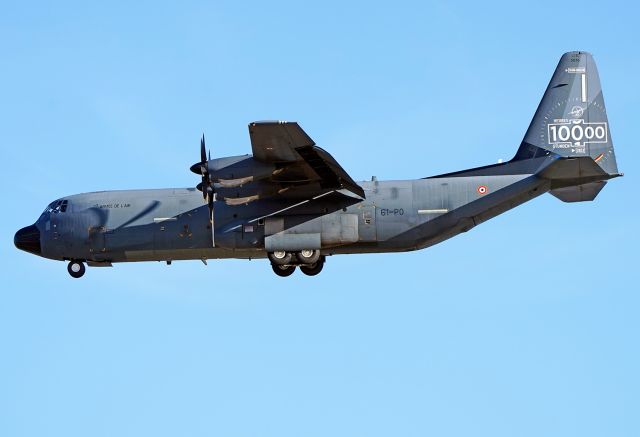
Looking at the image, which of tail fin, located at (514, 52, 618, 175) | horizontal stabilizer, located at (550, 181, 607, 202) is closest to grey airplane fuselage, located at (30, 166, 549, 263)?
horizontal stabilizer, located at (550, 181, 607, 202)

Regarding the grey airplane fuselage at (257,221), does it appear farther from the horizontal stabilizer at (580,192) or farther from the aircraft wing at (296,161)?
the horizontal stabilizer at (580,192)

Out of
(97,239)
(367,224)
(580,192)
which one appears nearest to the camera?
(367,224)

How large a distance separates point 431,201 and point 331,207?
120 inches

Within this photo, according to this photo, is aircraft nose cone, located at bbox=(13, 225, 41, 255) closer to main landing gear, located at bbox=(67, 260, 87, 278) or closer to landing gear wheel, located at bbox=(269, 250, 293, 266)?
main landing gear, located at bbox=(67, 260, 87, 278)

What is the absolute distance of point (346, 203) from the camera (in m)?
42.0

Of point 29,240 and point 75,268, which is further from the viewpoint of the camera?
point 29,240

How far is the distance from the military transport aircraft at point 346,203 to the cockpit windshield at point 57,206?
1.03 metres

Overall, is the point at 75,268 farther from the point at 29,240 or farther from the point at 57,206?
the point at 57,206

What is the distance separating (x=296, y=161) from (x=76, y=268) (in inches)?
368

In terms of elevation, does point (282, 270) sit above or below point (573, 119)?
below

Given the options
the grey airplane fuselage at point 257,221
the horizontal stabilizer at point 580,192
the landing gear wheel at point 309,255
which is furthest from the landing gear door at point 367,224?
the horizontal stabilizer at point 580,192

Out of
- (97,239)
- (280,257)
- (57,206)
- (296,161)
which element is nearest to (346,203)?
(280,257)

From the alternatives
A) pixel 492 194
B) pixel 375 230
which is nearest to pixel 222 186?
pixel 375 230

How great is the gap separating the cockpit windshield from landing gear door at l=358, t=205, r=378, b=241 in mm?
9916
